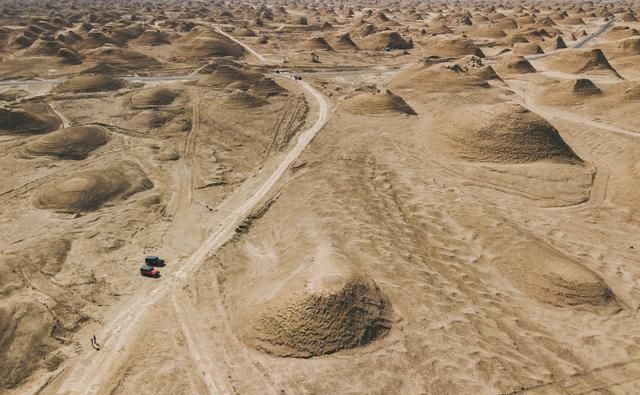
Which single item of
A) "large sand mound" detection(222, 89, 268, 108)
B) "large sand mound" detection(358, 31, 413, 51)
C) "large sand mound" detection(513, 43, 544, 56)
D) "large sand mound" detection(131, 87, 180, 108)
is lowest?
"large sand mound" detection(131, 87, 180, 108)

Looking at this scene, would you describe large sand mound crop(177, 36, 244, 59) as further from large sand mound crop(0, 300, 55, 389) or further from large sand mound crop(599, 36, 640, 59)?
large sand mound crop(599, 36, 640, 59)

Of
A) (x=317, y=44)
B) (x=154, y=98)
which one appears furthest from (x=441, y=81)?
(x=317, y=44)

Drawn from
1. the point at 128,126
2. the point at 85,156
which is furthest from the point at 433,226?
the point at 128,126

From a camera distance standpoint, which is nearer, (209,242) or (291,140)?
(209,242)

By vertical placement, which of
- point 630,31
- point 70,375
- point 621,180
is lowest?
point 70,375

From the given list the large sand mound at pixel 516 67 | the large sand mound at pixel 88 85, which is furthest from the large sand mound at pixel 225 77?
the large sand mound at pixel 516 67

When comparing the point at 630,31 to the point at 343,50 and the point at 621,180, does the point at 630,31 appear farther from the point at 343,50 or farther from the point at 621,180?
the point at 621,180

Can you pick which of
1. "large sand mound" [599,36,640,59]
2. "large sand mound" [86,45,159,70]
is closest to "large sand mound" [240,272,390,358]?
"large sand mound" [86,45,159,70]

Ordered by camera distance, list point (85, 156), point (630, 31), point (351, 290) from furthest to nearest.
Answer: point (630, 31), point (85, 156), point (351, 290)
